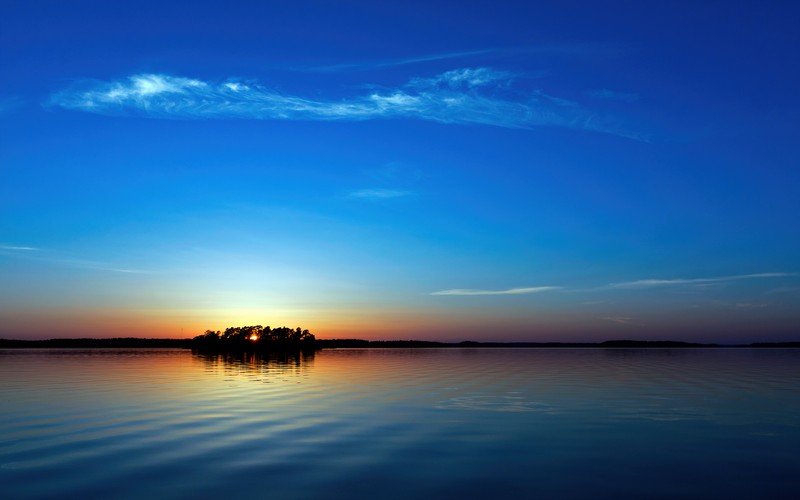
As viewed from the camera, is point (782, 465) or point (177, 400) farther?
point (177, 400)

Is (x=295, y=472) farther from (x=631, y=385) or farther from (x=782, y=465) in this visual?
(x=631, y=385)

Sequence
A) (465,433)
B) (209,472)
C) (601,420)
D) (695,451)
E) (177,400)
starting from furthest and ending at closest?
(177,400) < (601,420) < (465,433) < (695,451) < (209,472)

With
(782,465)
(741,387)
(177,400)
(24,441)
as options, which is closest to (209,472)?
(24,441)

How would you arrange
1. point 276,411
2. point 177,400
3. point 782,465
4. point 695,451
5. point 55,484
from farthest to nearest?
point 177,400, point 276,411, point 695,451, point 782,465, point 55,484

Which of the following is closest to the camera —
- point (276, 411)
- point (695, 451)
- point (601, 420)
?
point (695, 451)

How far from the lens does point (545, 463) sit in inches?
888

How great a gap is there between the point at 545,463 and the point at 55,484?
16.6 m

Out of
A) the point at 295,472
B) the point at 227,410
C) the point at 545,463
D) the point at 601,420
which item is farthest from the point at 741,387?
the point at 295,472

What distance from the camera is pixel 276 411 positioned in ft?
121

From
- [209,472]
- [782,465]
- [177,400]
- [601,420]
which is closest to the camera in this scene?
[209,472]

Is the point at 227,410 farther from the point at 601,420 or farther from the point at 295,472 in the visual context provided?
the point at 601,420

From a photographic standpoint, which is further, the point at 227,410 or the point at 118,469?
the point at 227,410

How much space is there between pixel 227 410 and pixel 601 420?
2217 centimetres

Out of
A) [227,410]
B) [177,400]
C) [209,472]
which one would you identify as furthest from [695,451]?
[177,400]
